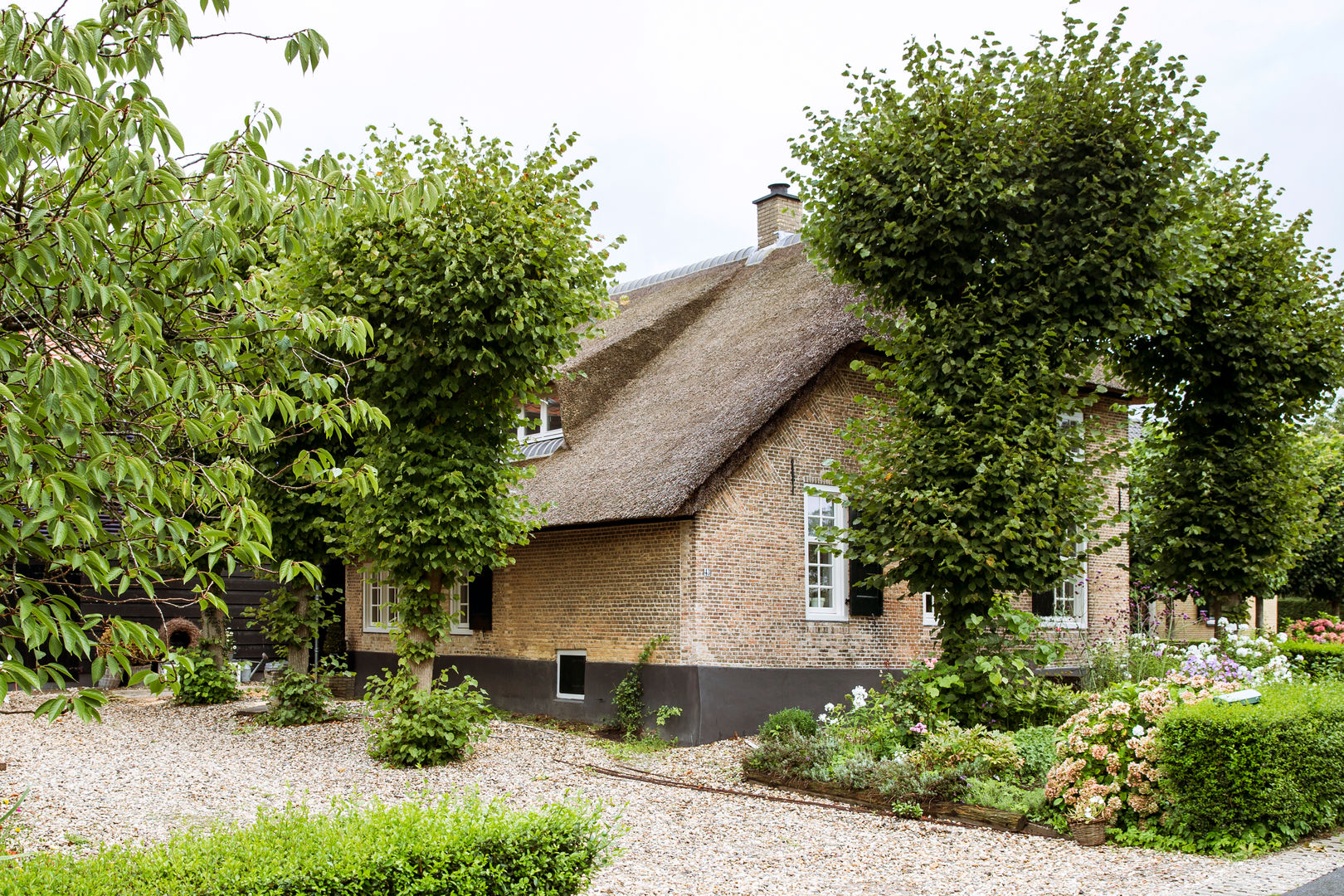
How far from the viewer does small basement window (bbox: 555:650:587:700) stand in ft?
47.6

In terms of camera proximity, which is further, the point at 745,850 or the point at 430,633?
the point at 430,633

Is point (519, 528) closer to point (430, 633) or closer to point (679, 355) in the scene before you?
point (430, 633)

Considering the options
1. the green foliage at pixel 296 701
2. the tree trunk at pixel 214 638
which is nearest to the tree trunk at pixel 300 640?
the green foliage at pixel 296 701

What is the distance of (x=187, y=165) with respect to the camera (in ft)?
12.1

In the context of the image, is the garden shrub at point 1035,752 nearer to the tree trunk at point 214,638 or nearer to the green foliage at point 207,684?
the green foliage at point 207,684

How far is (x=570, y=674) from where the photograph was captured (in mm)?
14719

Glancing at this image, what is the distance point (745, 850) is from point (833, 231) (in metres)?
6.81

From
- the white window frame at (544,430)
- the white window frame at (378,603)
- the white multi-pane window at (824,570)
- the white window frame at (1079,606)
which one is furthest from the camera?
the white window frame at (378,603)

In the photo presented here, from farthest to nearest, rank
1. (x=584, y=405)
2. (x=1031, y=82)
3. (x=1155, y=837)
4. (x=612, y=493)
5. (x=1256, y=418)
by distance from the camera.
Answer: (x=584, y=405), (x=1256, y=418), (x=612, y=493), (x=1031, y=82), (x=1155, y=837)

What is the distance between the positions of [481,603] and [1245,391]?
11420mm

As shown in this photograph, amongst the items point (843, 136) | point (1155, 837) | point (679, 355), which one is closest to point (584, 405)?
point (679, 355)

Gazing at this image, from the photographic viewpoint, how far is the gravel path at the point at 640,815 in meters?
6.70

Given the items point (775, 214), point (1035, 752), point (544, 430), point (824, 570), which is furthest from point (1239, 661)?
point (775, 214)

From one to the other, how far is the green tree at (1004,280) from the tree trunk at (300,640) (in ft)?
25.5
